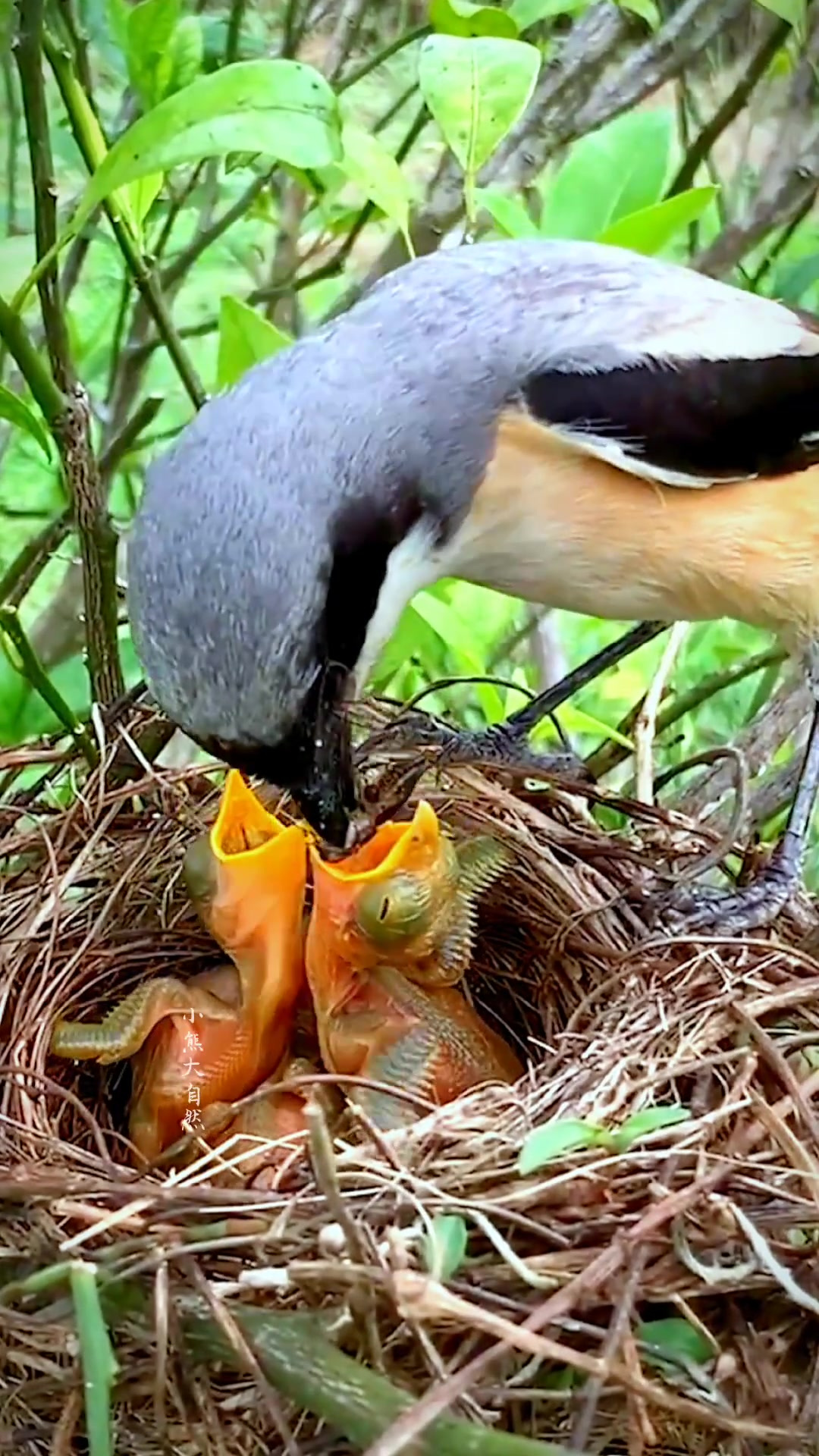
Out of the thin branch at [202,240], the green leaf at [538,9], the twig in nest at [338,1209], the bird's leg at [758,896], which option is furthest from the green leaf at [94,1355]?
the thin branch at [202,240]

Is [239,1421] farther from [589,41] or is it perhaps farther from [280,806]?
[589,41]

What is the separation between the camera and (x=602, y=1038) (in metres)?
1.32

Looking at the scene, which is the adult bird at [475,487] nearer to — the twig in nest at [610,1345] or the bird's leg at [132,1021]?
the bird's leg at [132,1021]

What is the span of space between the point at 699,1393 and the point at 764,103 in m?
2.08

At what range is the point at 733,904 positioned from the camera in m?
1.56

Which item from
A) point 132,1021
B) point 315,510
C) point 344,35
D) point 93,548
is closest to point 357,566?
point 315,510

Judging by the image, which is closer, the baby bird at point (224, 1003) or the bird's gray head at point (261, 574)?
the bird's gray head at point (261, 574)

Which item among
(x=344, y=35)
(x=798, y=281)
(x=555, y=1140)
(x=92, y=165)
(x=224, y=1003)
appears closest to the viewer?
(x=555, y=1140)

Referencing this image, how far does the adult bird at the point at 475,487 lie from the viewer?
128 centimetres

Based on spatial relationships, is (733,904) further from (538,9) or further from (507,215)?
(538,9)

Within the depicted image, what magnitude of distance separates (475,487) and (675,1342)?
2.40 feet

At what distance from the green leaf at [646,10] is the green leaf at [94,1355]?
54.2 inches

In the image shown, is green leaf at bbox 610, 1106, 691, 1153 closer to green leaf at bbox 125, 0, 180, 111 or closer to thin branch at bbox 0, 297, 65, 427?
thin branch at bbox 0, 297, 65, 427

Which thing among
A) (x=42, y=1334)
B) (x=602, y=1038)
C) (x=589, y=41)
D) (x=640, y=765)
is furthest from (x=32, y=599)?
(x=42, y=1334)
